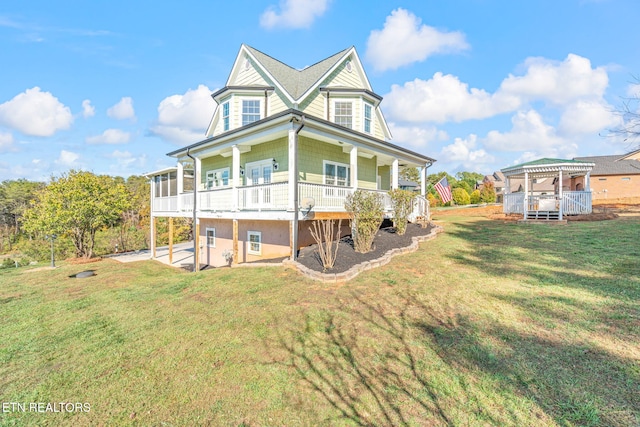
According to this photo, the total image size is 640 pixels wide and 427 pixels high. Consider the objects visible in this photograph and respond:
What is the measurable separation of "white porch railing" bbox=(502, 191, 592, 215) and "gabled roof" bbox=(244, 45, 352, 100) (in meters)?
13.0

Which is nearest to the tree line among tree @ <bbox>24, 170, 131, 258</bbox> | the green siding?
tree @ <bbox>24, 170, 131, 258</bbox>

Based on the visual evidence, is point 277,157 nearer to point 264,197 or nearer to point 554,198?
point 264,197

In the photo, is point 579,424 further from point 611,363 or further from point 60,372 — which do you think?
point 60,372

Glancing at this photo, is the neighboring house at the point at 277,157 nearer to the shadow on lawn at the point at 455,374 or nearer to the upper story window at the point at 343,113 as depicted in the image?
the upper story window at the point at 343,113

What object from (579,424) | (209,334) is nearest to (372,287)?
(209,334)

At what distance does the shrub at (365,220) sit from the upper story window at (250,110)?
26.8 ft

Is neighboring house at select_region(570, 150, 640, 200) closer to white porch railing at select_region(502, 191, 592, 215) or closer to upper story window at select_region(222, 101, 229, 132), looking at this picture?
white porch railing at select_region(502, 191, 592, 215)

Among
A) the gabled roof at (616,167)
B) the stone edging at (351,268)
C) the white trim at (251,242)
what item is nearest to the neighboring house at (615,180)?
the gabled roof at (616,167)

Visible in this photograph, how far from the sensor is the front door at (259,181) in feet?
32.9

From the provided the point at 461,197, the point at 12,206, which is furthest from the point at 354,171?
the point at 12,206

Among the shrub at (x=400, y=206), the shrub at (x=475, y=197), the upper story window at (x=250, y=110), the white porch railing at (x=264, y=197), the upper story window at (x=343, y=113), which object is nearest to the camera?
the white porch railing at (x=264, y=197)

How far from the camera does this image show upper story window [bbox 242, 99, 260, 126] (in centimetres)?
1420

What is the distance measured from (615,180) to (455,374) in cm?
3839

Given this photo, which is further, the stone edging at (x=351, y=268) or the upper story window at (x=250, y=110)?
the upper story window at (x=250, y=110)
